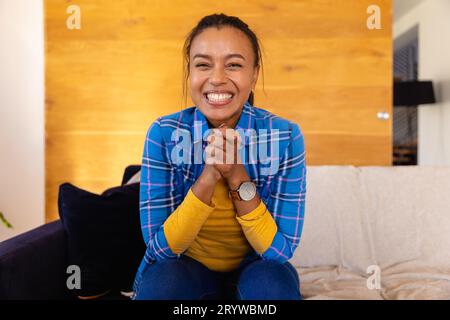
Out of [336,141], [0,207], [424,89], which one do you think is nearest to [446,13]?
[424,89]

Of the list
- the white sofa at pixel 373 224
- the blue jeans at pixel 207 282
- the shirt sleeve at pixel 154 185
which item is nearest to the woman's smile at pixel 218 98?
the shirt sleeve at pixel 154 185

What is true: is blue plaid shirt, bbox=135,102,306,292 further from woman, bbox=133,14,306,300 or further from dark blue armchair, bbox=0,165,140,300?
dark blue armchair, bbox=0,165,140,300

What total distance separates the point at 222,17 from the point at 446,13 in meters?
3.27

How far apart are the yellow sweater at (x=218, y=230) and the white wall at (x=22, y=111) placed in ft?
4.69

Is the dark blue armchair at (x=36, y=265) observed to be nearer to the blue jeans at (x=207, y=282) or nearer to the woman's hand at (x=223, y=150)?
the blue jeans at (x=207, y=282)

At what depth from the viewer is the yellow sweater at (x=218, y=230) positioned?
80cm

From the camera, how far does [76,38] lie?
194cm

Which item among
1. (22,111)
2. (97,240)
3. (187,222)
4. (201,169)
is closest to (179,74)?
(22,111)

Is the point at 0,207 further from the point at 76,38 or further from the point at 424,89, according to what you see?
the point at 424,89

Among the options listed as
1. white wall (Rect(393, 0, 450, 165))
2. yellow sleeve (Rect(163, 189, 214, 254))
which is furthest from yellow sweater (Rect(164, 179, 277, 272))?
white wall (Rect(393, 0, 450, 165))

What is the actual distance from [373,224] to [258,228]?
78 centimetres

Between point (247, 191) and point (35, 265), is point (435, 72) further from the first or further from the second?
point (35, 265)

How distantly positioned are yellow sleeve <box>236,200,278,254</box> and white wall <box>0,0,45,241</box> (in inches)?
60.0

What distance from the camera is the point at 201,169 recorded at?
889mm
